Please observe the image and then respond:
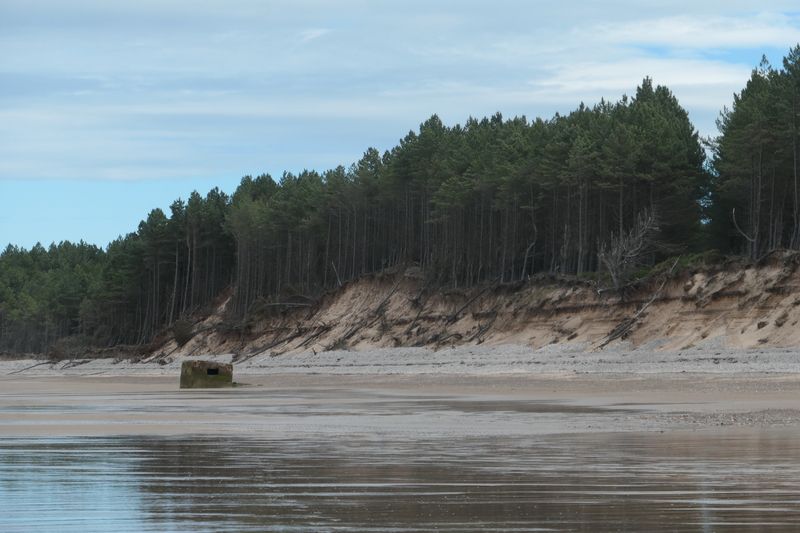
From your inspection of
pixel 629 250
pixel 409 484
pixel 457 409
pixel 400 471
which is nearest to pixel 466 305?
pixel 629 250

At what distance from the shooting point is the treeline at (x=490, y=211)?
65062mm

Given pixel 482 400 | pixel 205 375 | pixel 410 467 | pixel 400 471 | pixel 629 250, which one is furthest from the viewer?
pixel 629 250

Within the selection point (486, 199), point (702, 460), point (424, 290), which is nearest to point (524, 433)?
point (702, 460)

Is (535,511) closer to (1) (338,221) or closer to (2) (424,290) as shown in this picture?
(2) (424,290)

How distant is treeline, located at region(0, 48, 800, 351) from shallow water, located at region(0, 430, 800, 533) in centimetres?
4459

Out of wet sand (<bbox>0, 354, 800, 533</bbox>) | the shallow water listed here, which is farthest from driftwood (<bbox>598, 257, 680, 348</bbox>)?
the shallow water

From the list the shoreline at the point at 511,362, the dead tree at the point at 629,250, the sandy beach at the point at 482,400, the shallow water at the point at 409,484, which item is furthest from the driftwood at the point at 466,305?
the shallow water at the point at 409,484

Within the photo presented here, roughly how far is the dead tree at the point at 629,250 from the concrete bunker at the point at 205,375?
20.3 m

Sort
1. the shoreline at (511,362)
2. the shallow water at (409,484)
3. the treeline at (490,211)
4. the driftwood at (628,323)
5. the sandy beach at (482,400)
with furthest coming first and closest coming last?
the treeline at (490,211) < the driftwood at (628,323) < the shoreline at (511,362) < the sandy beach at (482,400) < the shallow water at (409,484)

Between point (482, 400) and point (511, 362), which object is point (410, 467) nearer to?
point (482, 400)

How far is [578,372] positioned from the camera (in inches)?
1841

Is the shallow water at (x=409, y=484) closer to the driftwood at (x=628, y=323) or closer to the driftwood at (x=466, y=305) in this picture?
the driftwood at (x=628, y=323)

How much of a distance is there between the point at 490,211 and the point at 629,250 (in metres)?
21.6

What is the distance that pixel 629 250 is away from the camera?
61594mm
